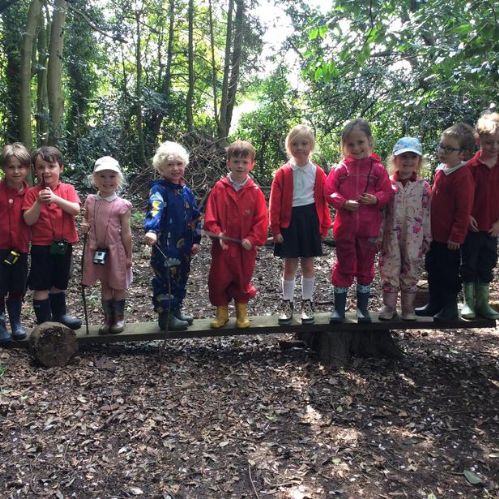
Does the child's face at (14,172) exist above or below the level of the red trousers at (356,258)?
above

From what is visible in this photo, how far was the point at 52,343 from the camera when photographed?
393cm

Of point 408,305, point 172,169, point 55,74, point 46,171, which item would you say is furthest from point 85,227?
point 55,74

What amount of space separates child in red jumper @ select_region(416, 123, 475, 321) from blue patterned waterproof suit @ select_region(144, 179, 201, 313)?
78.5 inches

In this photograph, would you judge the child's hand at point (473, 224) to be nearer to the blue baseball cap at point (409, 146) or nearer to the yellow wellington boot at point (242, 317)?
the blue baseball cap at point (409, 146)

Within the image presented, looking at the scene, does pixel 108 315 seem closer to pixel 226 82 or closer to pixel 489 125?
pixel 489 125

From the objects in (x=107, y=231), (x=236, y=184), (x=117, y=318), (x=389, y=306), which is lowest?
(x=117, y=318)

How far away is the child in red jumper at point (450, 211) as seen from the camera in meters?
3.81

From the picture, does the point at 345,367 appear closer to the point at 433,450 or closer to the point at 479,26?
the point at 433,450

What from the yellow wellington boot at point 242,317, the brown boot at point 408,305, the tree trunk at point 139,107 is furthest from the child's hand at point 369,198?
the tree trunk at point 139,107

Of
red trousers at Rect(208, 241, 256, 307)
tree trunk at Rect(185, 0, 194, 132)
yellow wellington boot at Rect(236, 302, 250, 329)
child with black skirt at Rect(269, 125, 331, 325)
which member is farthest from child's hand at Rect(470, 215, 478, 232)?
tree trunk at Rect(185, 0, 194, 132)

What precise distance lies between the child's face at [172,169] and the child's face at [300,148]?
89 centimetres

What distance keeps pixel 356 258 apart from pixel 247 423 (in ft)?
5.10

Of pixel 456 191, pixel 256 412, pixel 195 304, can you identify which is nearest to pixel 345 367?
pixel 256 412

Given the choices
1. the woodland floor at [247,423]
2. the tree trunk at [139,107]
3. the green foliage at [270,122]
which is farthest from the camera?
the green foliage at [270,122]
